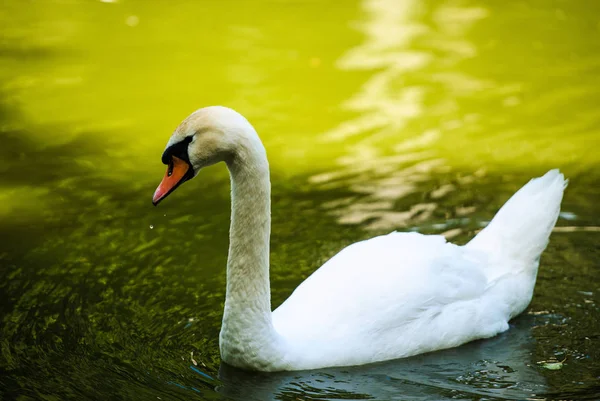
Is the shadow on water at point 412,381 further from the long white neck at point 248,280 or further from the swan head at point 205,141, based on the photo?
the swan head at point 205,141

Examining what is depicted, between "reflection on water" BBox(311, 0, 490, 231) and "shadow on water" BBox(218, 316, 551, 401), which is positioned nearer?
"shadow on water" BBox(218, 316, 551, 401)

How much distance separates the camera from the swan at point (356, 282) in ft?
20.2

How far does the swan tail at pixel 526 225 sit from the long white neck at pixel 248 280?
2060mm

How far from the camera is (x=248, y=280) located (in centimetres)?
652

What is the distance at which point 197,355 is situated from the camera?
6.92m

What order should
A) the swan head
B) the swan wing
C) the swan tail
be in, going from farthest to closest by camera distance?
the swan tail
the swan wing
the swan head

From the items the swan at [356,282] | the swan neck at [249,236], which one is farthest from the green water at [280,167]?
the swan neck at [249,236]

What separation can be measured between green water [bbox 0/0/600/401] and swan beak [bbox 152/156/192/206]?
3.99ft

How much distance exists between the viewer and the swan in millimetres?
6152

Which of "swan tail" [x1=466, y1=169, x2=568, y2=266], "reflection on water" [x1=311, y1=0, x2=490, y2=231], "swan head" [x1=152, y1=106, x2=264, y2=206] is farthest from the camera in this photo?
"reflection on water" [x1=311, y1=0, x2=490, y2=231]

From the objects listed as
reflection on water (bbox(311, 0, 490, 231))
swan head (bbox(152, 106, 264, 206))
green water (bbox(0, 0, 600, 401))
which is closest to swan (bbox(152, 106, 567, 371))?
swan head (bbox(152, 106, 264, 206))

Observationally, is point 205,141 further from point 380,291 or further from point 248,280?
point 380,291

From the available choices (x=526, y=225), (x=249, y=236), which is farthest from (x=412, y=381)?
(x=526, y=225)

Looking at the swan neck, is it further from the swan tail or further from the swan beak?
the swan tail
